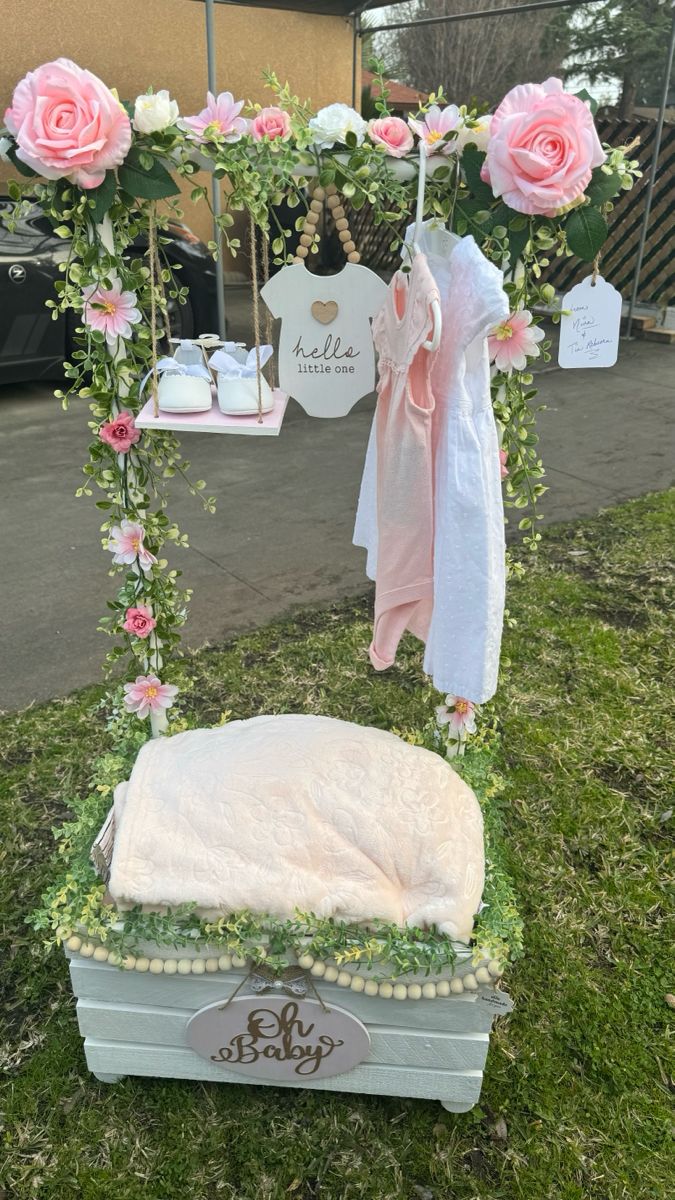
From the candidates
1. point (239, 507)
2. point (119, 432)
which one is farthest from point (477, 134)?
point (239, 507)

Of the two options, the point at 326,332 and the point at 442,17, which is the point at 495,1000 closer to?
the point at 326,332

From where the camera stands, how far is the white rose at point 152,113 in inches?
52.7

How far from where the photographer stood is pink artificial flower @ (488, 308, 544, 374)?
4.84ft

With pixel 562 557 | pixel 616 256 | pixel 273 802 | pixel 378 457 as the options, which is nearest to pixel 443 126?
pixel 378 457

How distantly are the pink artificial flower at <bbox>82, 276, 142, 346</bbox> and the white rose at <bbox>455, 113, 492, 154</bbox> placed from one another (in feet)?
2.00

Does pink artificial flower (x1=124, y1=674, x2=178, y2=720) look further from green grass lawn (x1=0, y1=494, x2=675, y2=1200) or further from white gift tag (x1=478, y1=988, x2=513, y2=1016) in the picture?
white gift tag (x1=478, y1=988, x2=513, y2=1016)

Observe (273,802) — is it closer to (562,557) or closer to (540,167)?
(540,167)

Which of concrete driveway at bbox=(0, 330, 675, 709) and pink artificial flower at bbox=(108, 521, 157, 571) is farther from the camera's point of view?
concrete driveway at bbox=(0, 330, 675, 709)

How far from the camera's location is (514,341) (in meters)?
1.49

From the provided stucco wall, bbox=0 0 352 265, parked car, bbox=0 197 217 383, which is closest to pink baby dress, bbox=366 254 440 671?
parked car, bbox=0 197 217 383

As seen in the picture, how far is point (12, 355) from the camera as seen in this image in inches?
200

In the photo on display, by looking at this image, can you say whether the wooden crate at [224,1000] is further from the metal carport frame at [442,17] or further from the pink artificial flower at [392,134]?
the metal carport frame at [442,17]

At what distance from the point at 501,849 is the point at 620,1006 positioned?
1.47 ft

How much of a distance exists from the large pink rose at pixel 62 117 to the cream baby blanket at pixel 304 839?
1026 mm
